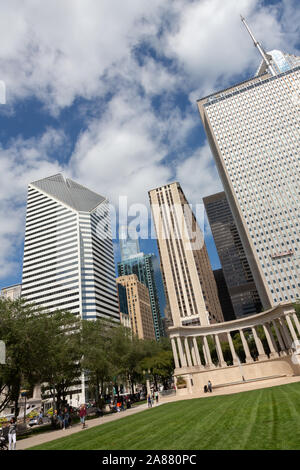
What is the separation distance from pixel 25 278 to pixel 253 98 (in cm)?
15637

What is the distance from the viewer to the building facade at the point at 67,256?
149 meters

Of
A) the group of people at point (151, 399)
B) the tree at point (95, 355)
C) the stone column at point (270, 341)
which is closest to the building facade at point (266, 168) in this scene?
the stone column at point (270, 341)

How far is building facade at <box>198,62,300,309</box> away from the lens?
119062 millimetres

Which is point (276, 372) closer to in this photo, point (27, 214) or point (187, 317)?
point (187, 317)

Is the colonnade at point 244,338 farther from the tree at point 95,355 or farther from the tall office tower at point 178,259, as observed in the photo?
the tall office tower at point 178,259

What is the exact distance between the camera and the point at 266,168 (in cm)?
13075

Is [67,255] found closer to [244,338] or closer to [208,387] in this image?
[244,338]

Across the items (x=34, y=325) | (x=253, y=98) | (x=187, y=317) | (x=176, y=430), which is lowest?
(x=176, y=430)

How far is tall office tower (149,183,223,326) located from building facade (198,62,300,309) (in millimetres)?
26338

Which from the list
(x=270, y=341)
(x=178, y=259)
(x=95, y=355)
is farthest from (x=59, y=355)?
(x=178, y=259)

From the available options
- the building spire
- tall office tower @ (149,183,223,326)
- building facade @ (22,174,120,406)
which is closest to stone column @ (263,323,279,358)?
tall office tower @ (149,183,223,326)

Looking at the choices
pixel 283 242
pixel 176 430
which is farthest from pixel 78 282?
pixel 176 430

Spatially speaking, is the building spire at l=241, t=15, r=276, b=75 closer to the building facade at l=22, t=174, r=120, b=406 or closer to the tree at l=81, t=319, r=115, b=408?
the building facade at l=22, t=174, r=120, b=406
